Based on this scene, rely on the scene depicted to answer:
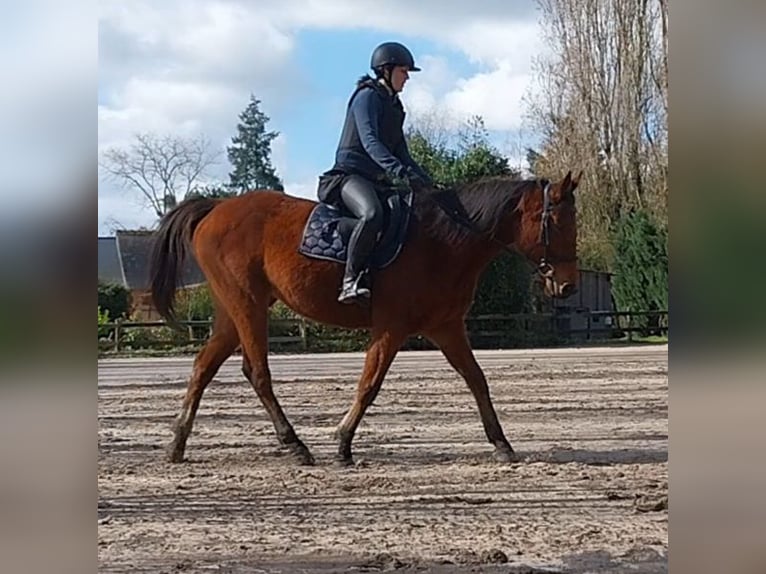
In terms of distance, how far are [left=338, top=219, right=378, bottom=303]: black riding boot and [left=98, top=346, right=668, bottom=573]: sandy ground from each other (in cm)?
26

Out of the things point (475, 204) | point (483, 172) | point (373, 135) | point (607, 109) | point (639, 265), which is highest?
point (607, 109)

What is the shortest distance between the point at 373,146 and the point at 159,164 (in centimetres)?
82

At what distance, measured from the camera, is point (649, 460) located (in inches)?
163

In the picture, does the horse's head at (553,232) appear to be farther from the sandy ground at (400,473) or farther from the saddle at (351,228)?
the saddle at (351,228)

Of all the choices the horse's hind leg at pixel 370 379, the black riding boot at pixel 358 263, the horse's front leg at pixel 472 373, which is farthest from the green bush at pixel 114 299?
the horse's front leg at pixel 472 373

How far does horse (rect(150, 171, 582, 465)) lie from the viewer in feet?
13.1

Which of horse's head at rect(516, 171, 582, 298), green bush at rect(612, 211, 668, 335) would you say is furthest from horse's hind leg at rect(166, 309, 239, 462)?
green bush at rect(612, 211, 668, 335)

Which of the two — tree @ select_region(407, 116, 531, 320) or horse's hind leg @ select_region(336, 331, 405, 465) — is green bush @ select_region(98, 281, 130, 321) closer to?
horse's hind leg @ select_region(336, 331, 405, 465)

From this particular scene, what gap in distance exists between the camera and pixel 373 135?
387 centimetres

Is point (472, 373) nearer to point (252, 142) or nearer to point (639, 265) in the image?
point (639, 265)

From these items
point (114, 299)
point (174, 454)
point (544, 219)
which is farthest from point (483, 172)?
point (174, 454)

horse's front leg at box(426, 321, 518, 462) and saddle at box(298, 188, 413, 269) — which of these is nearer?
saddle at box(298, 188, 413, 269)

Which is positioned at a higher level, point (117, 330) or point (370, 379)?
point (117, 330)
